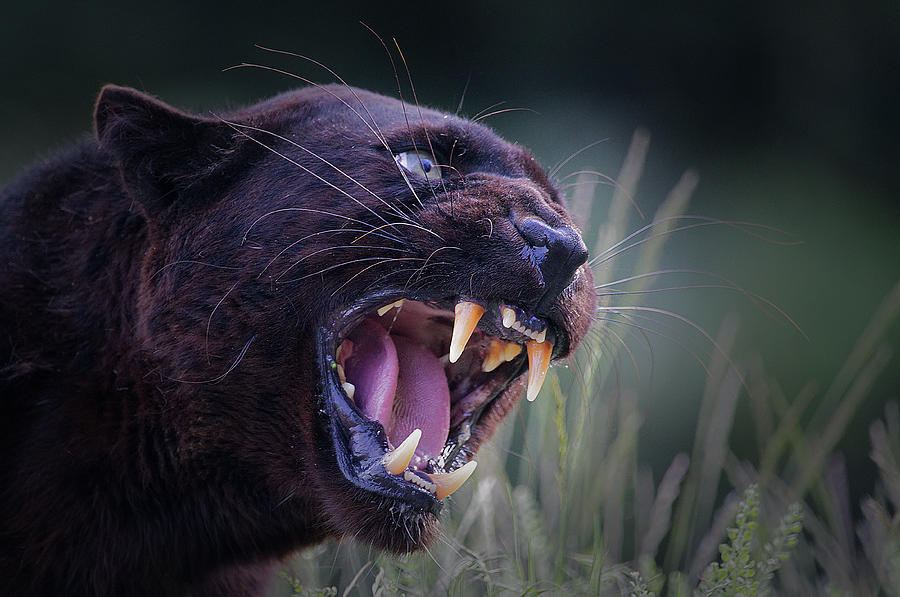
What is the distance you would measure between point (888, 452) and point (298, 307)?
1861 mm

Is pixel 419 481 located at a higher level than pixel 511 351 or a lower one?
lower

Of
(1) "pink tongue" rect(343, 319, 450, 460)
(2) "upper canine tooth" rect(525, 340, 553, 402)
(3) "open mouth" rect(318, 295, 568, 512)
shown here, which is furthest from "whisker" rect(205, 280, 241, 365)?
(2) "upper canine tooth" rect(525, 340, 553, 402)

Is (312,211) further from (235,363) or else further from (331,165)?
(235,363)

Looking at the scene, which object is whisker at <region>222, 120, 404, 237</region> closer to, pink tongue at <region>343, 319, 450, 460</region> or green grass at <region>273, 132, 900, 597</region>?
pink tongue at <region>343, 319, 450, 460</region>

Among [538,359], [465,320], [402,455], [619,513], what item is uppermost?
[465,320]

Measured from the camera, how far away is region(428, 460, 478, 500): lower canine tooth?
2182 mm

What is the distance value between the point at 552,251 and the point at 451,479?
1.87ft

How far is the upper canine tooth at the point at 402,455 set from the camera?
Result: 6.82ft

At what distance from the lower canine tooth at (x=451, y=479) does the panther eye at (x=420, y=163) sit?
0.69m

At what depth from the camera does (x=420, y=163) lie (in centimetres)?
232

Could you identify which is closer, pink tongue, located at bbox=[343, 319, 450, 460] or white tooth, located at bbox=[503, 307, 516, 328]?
white tooth, located at bbox=[503, 307, 516, 328]

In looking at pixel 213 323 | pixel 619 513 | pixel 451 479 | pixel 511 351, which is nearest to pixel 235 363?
pixel 213 323

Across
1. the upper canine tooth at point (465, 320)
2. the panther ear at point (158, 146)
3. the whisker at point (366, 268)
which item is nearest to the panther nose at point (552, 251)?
the upper canine tooth at point (465, 320)

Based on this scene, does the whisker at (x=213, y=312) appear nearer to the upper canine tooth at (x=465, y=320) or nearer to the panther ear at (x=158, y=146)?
the panther ear at (x=158, y=146)
